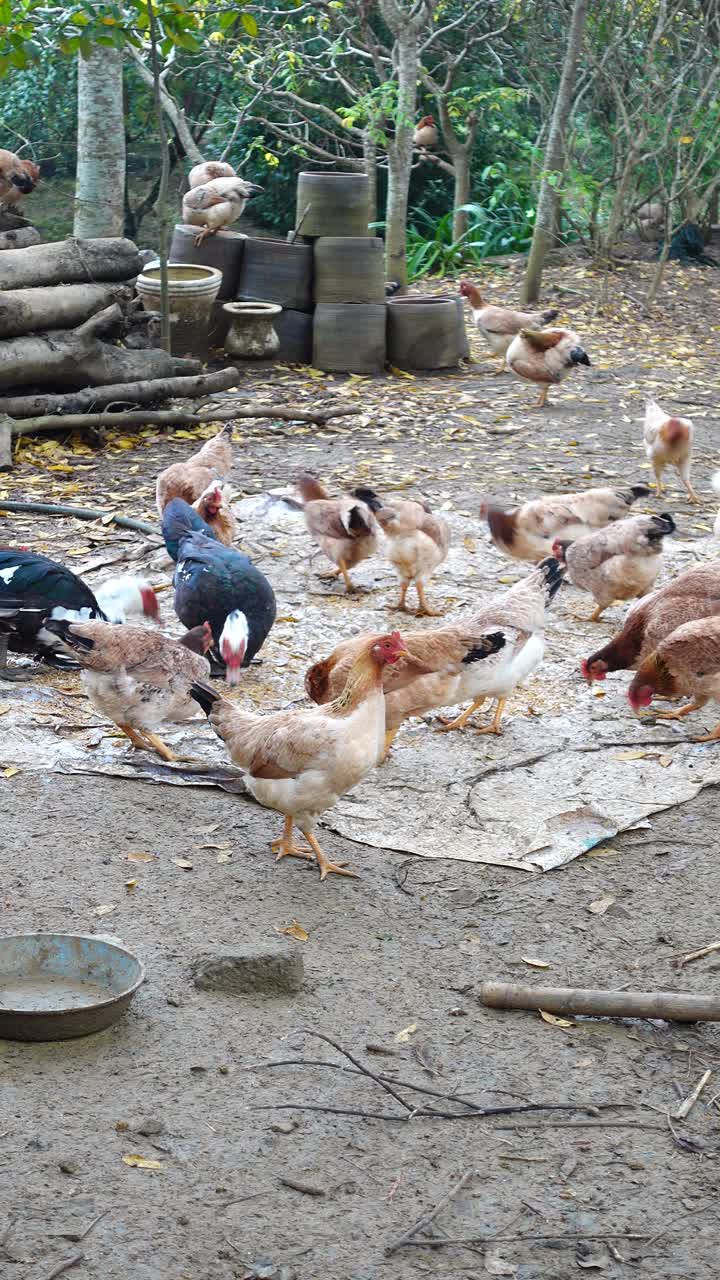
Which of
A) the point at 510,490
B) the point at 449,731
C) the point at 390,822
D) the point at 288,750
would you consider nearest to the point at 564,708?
the point at 449,731

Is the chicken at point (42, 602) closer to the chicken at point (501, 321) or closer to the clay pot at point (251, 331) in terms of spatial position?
the clay pot at point (251, 331)

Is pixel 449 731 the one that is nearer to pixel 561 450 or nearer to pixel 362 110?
pixel 561 450

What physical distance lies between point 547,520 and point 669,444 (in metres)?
2.03

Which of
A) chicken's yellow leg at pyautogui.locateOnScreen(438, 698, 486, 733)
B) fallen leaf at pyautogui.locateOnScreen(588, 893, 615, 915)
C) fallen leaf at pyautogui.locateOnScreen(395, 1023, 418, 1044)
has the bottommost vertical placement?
fallen leaf at pyautogui.locateOnScreen(588, 893, 615, 915)

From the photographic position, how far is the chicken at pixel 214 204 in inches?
470

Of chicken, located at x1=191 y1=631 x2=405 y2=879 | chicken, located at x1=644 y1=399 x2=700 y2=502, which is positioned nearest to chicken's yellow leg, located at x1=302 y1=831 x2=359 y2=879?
chicken, located at x1=191 y1=631 x2=405 y2=879

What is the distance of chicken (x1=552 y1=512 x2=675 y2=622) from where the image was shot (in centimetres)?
611

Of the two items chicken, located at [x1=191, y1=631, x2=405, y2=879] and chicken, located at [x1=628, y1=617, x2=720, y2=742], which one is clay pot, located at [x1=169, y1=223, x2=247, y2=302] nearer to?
chicken, located at [x1=628, y1=617, x2=720, y2=742]

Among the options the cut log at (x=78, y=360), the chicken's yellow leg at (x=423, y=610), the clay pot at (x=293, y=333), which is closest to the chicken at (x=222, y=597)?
the chicken's yellow leg at (x=423, y=610)

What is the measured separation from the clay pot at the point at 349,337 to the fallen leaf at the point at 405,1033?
9113mm

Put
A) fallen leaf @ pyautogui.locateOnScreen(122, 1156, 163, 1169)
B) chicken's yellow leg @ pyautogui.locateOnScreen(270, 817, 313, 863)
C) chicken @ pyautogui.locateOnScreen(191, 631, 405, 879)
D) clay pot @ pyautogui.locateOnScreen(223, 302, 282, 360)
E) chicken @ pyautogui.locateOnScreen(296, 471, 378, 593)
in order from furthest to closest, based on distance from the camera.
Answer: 1. clay pot @ pyautogui.locateOnScreen(223, 302, 282, 360)
2. chicken @ pyautogui.locateOnScreen(296, 471, 378, 593)
3. chicken's yellow leg @ pyautogui.locateOnScreen(270, 817, 313, 863)
4. chicken @ pyautogui.locateOnScreen(191, 631, 405, 879)
5. fallen leaf @ pyautogui.locateOnScreen(122, 1156, 163, 1169)

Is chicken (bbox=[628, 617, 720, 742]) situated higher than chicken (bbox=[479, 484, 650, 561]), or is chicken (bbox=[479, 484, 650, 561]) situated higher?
chicken (bbox=[479, 484, 650, 561])

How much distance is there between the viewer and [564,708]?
5555mm

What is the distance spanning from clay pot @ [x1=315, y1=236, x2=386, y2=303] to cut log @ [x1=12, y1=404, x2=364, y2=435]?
1735mm
